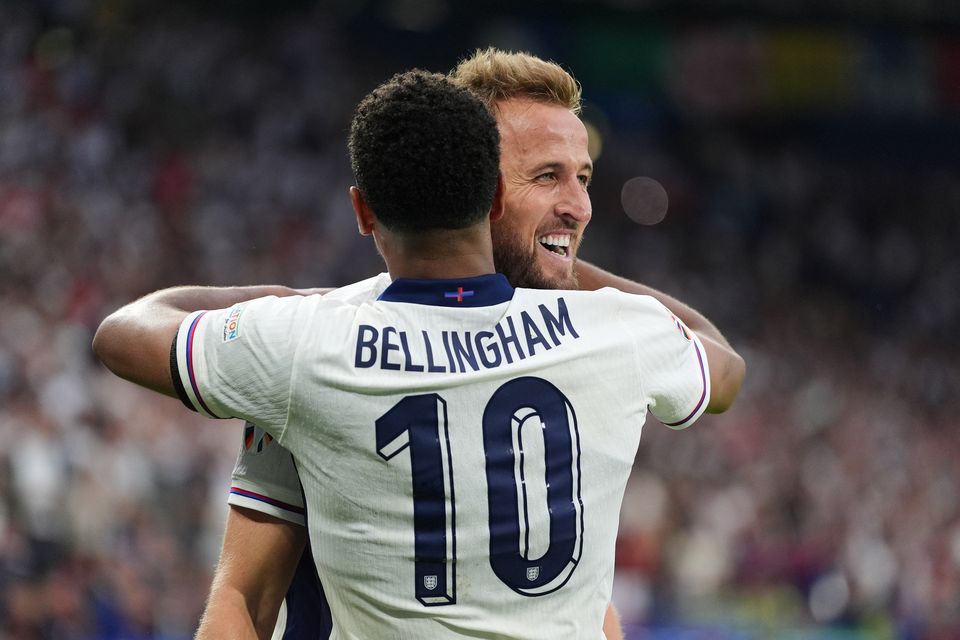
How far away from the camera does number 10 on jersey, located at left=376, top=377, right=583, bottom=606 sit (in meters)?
1.93

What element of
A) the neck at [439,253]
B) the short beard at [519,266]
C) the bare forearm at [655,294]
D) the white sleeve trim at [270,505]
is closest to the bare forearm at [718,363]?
the bare forearm at [655,294]

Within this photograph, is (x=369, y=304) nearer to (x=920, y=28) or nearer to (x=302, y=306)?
(x=302, y=306)

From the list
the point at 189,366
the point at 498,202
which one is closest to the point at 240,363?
the point at 189,366

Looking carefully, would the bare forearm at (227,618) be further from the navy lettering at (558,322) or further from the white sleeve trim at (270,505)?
the navy lettering at (558,322)

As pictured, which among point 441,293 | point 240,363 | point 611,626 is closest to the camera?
point 240,363

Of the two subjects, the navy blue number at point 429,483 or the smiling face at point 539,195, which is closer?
the navy blue number at point 429,483

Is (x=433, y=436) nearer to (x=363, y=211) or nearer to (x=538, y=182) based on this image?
(x=363, y=211)

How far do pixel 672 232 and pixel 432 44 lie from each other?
4.91m

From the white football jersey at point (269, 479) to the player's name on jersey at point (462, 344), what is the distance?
0.58ft

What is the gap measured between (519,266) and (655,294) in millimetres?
325

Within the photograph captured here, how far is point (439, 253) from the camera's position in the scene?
204 cm

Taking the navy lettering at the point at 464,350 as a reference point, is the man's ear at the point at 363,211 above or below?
above

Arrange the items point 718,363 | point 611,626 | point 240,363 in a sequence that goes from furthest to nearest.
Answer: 1. point 611,626
2. point 718,363
3. point 240,363

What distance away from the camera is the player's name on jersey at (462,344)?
194 cm
